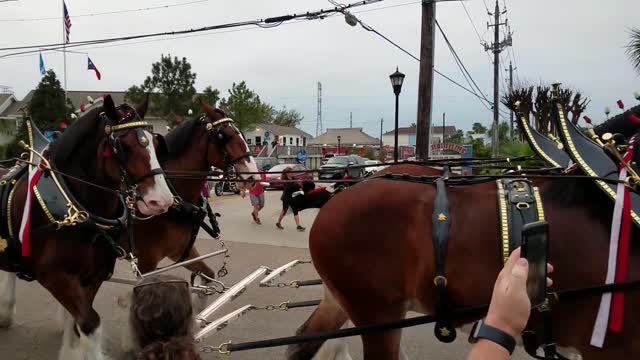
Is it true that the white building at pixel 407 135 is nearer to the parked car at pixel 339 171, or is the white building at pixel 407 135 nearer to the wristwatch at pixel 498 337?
the parked car at pixel 339 171

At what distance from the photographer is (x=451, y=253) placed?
2197 millimetres

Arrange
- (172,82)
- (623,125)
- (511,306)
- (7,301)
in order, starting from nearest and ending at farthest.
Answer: (511,306)
(623,125)
(7,301)
(172,82)

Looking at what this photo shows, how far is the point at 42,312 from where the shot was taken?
5094mm

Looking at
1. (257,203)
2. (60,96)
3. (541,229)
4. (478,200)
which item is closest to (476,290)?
(478,200)

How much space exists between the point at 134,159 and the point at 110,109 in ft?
1.28

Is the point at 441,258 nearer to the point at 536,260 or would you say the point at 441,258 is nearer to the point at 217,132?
the point at 536,260

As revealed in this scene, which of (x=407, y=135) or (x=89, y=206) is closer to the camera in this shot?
(x=89, y=206)

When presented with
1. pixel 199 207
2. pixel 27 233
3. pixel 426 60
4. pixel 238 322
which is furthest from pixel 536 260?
pixel 426 60

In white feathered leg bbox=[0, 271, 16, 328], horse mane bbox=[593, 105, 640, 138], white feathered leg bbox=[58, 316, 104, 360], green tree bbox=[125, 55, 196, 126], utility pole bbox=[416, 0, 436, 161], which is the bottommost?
white feathered leg bbox=[0, 271, 16, 328]

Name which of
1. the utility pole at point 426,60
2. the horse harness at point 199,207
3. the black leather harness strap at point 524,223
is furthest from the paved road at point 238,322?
the utility pole at point 426,60

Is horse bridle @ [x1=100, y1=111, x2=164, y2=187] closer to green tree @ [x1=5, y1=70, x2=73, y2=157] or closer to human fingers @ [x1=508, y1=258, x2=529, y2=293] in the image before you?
human fingers @ [x1=508, y1=258, x2=529, y2=293]

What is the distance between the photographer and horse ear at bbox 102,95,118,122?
3.12 m

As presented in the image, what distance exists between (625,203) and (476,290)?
2.40 ft

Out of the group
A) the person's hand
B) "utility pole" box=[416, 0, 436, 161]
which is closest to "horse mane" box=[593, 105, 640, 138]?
the person's hand
